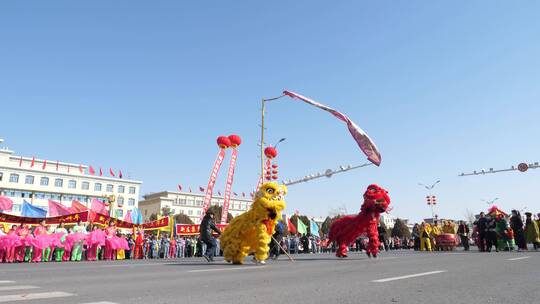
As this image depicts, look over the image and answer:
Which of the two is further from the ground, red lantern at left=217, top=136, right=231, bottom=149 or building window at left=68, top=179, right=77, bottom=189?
building window at left=68, top=179, right=77, bottom=189

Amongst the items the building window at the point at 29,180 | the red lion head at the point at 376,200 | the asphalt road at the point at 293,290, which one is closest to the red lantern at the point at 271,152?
the red lion head at the point at 376,200

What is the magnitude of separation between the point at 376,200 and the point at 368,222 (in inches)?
32.3

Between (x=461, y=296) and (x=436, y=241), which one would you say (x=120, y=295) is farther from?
(x=436, y=241)

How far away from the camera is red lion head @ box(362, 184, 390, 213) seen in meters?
14.7

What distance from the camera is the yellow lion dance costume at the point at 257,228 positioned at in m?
11.9

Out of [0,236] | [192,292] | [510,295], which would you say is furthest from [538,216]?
[0,236]

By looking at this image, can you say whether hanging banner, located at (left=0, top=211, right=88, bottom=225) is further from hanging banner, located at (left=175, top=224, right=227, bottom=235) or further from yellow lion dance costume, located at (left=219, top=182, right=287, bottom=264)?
yellow lion dance costume, located at (left=219, top=182, right=287, bottom=264)

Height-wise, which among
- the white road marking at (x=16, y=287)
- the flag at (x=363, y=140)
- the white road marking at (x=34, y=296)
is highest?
the flag at (x=363, y=140)

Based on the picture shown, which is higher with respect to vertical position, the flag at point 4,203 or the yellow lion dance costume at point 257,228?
the flag at point 4,203

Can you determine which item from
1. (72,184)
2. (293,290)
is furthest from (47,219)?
(72,184)

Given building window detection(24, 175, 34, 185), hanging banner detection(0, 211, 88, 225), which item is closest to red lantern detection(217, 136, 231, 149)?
hanging banner detection(0, 211, 88, 225)

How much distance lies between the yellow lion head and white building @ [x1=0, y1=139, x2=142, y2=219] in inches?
2923

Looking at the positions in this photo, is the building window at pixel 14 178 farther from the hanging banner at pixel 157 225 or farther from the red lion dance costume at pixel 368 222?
the red lion dance costume at pixel 368 222

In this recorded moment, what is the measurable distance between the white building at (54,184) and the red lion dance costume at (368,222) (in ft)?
237
